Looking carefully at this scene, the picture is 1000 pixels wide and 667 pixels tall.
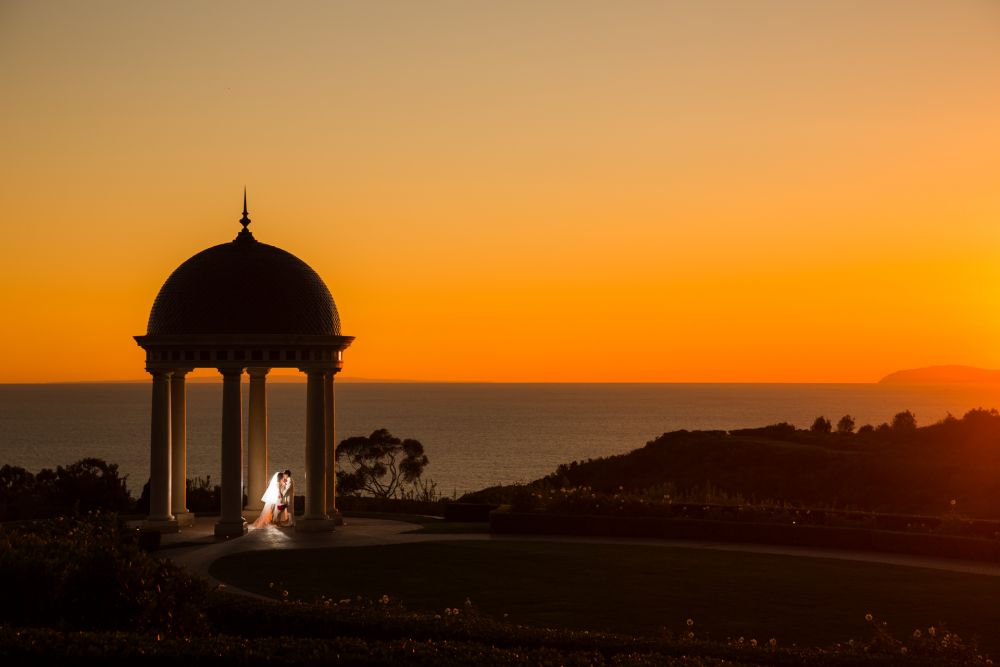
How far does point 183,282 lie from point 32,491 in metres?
31.0

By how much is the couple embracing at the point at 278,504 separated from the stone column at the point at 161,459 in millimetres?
3074

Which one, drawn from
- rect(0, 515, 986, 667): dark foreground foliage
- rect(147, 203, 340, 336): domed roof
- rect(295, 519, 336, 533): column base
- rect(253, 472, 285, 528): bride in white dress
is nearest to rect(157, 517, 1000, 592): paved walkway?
rect(295, 519, 336, 533): column base

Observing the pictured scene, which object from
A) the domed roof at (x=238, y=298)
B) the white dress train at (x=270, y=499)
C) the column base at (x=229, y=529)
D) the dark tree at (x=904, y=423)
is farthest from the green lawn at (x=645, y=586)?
the dark tree at (x=904, y=423)

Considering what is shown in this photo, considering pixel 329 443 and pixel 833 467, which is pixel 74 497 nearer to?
pixel 329 443

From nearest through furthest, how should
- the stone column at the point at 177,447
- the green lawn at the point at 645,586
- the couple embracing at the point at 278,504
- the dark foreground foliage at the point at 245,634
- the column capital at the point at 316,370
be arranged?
the dark foreground foliage at the point at 245,634 → the green lawn at the point at 645,586 → the column capital at the point at 316,370 → the stone column at the point at 177,447 → the couple embracing at the point at 278,504

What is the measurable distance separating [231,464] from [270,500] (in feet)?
9.50

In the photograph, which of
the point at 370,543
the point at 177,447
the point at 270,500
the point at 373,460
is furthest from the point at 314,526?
the point at 373,460

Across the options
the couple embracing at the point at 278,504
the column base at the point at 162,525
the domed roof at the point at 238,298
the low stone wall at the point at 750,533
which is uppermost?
Result: the domed roof at the point at 238,298

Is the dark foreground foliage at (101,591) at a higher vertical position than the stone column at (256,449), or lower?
lower

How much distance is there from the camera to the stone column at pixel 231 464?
38062 mm

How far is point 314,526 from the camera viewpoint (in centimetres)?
3906

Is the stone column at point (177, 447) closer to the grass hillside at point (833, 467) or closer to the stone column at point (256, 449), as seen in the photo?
the stone column at point (256, 449)

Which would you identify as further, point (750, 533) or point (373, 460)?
point (373, 460)

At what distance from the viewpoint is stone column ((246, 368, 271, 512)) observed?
41656 millimetres
